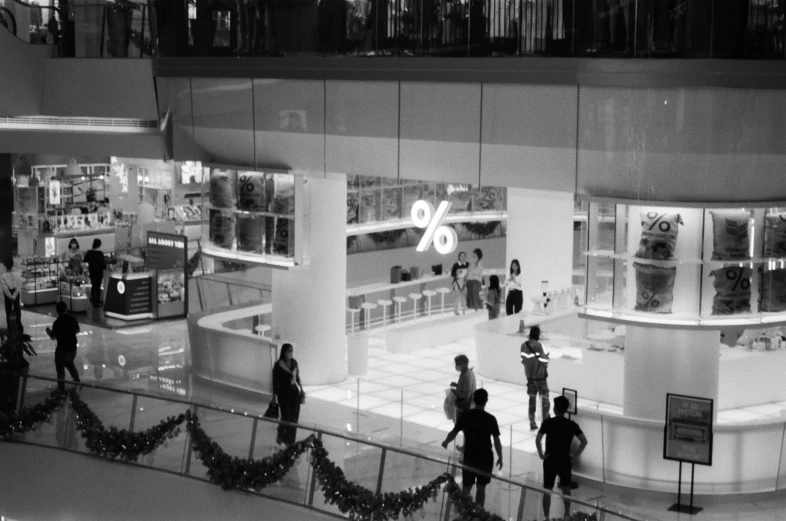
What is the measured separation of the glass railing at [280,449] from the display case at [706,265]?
2.57 metres

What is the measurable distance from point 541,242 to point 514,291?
1.65m

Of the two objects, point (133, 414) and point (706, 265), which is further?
point (133, 414)

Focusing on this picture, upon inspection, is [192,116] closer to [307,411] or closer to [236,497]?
[307,411]

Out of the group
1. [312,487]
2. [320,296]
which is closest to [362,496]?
[312,487]

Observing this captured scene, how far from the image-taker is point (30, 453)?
15.0m

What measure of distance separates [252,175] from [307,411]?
11.2 ft

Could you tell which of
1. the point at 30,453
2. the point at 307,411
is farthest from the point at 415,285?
the point at 30,453

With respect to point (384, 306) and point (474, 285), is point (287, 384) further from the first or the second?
point (474, 285)

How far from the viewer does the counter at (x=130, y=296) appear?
22359 mm

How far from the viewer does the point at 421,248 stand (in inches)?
784

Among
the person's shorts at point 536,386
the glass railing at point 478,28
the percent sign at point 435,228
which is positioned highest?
the glass railing at point 478,28

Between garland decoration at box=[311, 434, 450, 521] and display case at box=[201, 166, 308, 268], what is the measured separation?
15.8 feet

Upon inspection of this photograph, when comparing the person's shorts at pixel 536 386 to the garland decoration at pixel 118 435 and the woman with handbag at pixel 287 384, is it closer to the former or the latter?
the woman with handbag at pixel 287 384

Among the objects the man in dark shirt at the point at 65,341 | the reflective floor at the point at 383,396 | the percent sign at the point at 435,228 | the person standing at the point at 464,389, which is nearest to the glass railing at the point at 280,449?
the reflective floor at the point at 383,396
